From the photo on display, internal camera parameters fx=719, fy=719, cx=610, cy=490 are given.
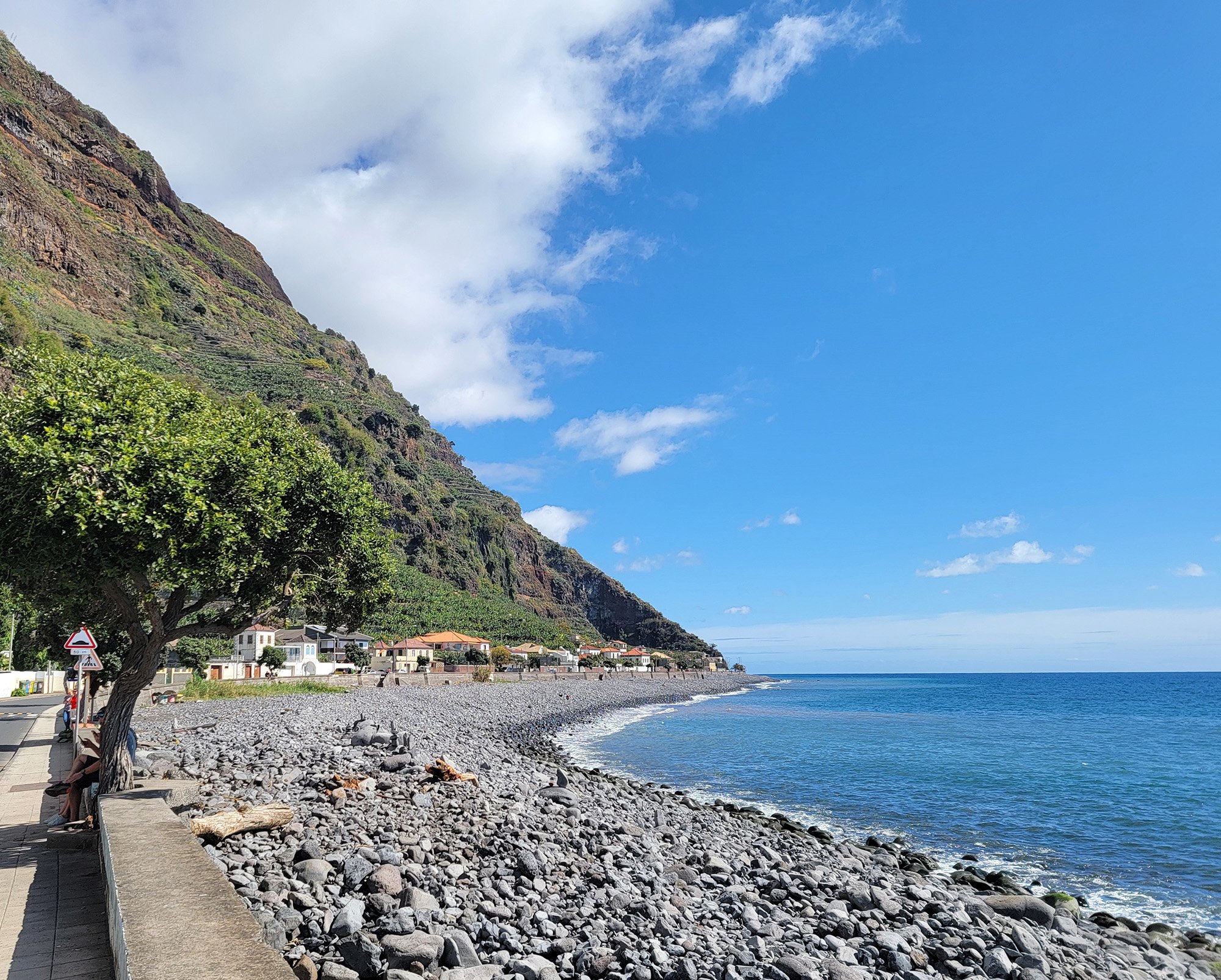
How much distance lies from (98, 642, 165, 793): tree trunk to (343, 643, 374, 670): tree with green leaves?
5965 centimetres

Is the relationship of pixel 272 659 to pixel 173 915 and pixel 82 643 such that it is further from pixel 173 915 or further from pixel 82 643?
pixel 173 915

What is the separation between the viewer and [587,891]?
9.95m

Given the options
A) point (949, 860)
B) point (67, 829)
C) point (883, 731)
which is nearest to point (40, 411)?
point (67, 829)

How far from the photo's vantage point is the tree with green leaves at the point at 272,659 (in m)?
60.5

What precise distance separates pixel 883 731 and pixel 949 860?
3553 cm

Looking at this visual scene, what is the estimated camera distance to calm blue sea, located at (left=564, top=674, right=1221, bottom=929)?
55.4 ft

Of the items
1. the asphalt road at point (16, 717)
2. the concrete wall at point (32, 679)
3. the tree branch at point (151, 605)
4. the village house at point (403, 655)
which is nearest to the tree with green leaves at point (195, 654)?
the asphalt road at point (16, 717)

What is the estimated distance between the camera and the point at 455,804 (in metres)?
14.0

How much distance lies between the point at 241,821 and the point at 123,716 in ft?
9.62

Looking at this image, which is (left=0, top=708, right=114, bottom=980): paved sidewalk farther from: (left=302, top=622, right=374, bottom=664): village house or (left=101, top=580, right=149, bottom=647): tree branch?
(left=302, top=622, right=374, bottom=664): village house

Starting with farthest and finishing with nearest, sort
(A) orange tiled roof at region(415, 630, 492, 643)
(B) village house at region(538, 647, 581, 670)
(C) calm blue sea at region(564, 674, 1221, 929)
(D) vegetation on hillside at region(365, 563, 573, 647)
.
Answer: (B) village house at region(538, 647, 581, 670) → (D) vegetation on hillside at region(365, 563, 573, 647) → (A) orange tiled roof at region(415, 630, 492, 643) → (C) calm blue sea at region(564, 674, 1221, 929)

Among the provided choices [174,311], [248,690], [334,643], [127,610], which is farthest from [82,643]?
[174,311]

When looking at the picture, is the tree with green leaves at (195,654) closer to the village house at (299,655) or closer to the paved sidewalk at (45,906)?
the village house at (299,655)

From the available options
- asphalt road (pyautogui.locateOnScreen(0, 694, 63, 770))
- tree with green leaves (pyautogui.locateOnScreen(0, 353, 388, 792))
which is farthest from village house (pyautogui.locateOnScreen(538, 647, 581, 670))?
tree with green leaves (pyautogui.locateOnScreen(0, 353, 388, 792))
